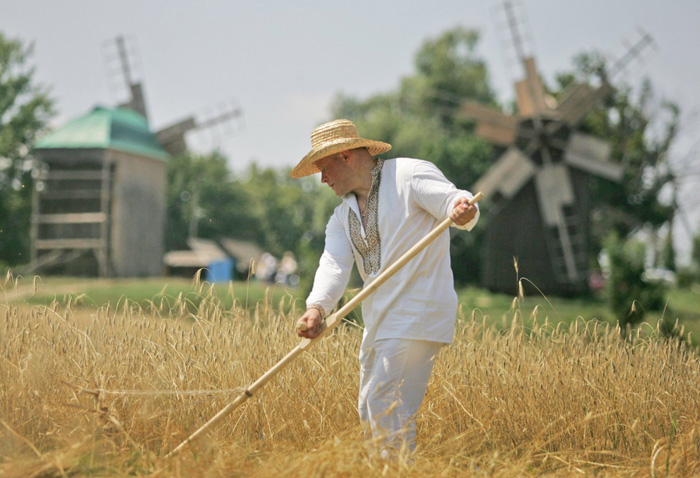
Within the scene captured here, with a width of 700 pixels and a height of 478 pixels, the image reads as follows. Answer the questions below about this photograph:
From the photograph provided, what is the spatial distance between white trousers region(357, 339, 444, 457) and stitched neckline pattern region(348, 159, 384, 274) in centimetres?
38

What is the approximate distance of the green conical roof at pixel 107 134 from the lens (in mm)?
23375

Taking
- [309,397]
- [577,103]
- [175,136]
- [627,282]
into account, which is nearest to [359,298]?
[309,397]

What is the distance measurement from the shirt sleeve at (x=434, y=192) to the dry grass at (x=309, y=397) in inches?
39.8

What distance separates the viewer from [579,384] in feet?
13.9

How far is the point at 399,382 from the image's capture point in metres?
3.44

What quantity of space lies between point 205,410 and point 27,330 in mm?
1043

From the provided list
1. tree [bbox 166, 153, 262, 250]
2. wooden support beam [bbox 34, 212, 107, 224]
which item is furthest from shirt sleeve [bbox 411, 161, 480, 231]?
tree [bbox 166, 153, 262, 250]

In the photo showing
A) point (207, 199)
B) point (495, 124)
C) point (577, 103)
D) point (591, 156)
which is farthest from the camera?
point (207, 199)

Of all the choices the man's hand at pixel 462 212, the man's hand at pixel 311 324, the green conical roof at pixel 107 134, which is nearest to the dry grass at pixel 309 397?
the man's hand at pixel 311 324

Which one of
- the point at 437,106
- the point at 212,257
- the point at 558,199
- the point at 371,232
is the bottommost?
the point at 212,257

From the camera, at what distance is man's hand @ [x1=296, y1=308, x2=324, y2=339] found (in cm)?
341

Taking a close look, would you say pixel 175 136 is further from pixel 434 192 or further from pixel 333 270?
pixel 434 192

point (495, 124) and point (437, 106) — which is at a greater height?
point (437, 106)

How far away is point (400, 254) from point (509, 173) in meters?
17.9
